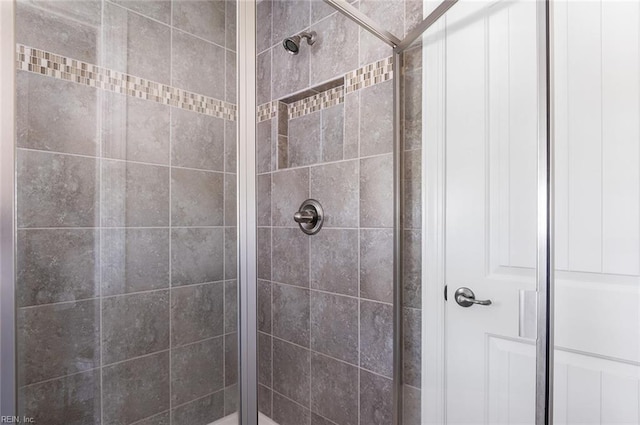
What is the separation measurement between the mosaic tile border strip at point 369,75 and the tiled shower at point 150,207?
7.3 inches

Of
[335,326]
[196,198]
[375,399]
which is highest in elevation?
[196,198]

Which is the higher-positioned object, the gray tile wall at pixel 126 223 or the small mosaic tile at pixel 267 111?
the small mosaic tile at pixel 267 111

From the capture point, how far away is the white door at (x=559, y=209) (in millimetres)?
860

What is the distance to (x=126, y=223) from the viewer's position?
0.63m

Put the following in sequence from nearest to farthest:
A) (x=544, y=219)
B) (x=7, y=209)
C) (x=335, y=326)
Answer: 1. (x=7, y=209)
2. (x=544, y=219)
3. (x=335, y=326)

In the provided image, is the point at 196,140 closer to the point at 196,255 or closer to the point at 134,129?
the point at 134,129

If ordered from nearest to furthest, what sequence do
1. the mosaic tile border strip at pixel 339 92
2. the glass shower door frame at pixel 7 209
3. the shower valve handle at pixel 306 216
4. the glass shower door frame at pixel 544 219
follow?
the glass shower door frame at pixel 7 209
the glass shower door frame at pixel 544 219
the mosaic tile border strip at pixel 339 92
the shower valve handle at pixel 306 216

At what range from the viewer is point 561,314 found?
98cm

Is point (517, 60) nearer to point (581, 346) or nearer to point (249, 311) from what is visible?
point (581, 346)

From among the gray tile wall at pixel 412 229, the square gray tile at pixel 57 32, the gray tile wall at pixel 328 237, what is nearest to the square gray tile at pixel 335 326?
the gray tile wall at pixel 328 237

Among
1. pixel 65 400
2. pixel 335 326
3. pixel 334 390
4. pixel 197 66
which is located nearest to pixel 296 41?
pixel 197 66

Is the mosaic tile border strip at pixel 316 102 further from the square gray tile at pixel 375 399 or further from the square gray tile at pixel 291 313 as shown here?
the square gray tile at pixel 375 399

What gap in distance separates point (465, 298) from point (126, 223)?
3.19ft

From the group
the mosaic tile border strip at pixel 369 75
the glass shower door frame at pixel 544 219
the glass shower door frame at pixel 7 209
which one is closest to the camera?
the glass shower door frame at pixel 7 209
